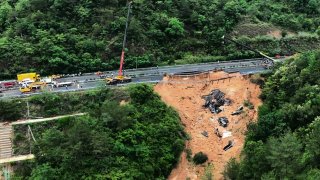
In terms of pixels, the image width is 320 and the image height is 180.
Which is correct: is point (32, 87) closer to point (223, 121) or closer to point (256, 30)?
point (223, 121)

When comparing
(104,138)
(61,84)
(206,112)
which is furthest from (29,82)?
(206,112)

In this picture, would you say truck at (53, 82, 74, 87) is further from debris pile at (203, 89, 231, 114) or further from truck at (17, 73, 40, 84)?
debris pile at (203, 89, 231, 114)

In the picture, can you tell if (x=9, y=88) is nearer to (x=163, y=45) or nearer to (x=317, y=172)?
(x=163, y=45)

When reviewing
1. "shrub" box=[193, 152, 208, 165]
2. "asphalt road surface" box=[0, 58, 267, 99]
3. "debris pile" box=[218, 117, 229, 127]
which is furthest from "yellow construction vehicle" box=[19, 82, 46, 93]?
"debris pile" box=[218, 117, 229, 127]

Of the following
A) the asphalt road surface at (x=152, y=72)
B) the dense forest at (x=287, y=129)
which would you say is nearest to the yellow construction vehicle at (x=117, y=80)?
the asphalt road surface at (x=152, y=72)

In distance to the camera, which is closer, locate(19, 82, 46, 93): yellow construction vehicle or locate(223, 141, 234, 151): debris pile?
locate(223, 141, 234, 151): debris pile

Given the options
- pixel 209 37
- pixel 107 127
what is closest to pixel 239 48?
pixel 209 37

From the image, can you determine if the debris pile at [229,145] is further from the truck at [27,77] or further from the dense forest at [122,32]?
the truck at [27,77]
